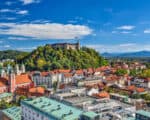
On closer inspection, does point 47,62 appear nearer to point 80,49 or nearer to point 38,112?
point 80,49

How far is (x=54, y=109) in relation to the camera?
3416 centimetres

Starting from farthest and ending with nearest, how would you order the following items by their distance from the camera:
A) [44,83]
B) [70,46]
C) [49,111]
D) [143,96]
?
[70,46], [44,83], [143,96], [49,111]

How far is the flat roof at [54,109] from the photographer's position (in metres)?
31.6

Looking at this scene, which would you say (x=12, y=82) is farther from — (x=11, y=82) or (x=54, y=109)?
(x=54, y=109)

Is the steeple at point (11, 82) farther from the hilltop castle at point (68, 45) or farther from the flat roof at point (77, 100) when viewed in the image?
the hilltop castle at point (68, 45)

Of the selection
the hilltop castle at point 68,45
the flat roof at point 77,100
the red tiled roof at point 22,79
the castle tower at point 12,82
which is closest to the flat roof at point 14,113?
the flat roof at point 77,100

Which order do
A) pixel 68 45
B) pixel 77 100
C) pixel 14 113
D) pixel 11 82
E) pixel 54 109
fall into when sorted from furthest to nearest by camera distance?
pixel 68 45 → pixel 11 82 → pixel 14 113 → pixel 77 100 → pixel 54 109

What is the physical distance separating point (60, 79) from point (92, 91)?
30.5 meters

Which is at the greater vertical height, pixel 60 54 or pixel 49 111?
pixel 60 54

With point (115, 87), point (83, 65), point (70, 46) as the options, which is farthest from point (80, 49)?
point (115, 87)

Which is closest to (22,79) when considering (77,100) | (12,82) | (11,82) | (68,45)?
(12,82)

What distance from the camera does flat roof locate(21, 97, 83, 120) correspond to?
1243 inches

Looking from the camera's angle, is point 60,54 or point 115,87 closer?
point 115,87

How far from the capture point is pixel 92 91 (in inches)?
2319
